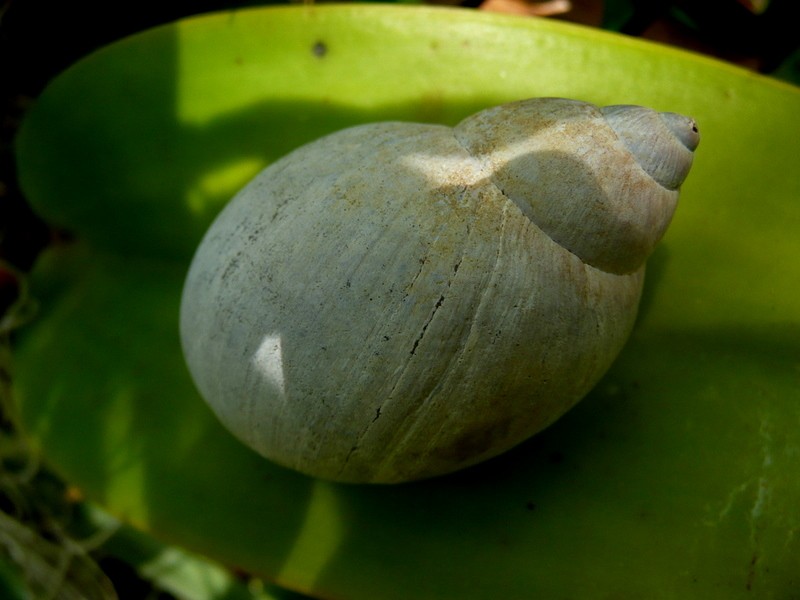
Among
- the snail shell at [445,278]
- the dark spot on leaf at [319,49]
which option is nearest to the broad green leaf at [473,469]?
the dark spot on leaf at [319,49]

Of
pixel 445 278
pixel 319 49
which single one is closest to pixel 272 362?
pixel 445 278

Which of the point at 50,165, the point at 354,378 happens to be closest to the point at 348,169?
the point at 354,378

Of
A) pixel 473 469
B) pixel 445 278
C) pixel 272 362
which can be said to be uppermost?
pixel 445 278

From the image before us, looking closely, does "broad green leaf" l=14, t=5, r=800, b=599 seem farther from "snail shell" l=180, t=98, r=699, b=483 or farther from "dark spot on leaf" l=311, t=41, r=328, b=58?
"snail shell" l=180, t=98, r=699, b=483

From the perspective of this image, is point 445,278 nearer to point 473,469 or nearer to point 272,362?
point 272,362

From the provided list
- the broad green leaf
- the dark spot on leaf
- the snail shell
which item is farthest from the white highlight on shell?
the dark spot on leaf

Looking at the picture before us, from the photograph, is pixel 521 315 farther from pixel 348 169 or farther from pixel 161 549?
pixel 161 549
